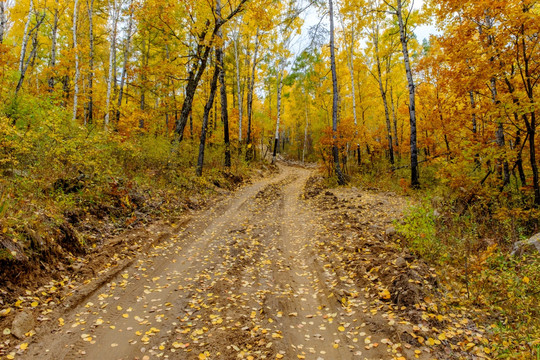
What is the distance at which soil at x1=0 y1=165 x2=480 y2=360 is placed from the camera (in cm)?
362

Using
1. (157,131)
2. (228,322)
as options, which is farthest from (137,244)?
(157,131)

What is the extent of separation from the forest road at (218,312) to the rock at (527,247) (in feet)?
10.8

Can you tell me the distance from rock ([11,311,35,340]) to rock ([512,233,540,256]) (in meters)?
8.16

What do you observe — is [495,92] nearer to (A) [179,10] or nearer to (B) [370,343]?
(B) [370,343]

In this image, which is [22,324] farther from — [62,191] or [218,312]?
[62,191]

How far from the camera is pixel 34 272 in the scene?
468 cm

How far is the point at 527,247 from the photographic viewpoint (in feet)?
16.9

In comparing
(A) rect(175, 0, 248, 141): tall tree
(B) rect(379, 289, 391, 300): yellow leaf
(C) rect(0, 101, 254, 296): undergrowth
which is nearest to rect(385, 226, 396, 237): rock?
(B) rect(379, 289, 391, 300): yellow leaf

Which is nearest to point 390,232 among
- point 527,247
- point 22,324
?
point 527,247

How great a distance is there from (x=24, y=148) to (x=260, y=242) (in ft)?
20.6

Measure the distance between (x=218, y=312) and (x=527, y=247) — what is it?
583 centimetres

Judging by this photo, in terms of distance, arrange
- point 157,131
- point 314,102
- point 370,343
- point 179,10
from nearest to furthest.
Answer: point 370,343, point 179,10, point 157,131, point 314,102

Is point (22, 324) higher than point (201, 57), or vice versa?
point (201, 57)

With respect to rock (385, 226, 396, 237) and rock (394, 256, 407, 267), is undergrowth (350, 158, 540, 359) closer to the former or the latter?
rock (385, 226, 396, 237)
